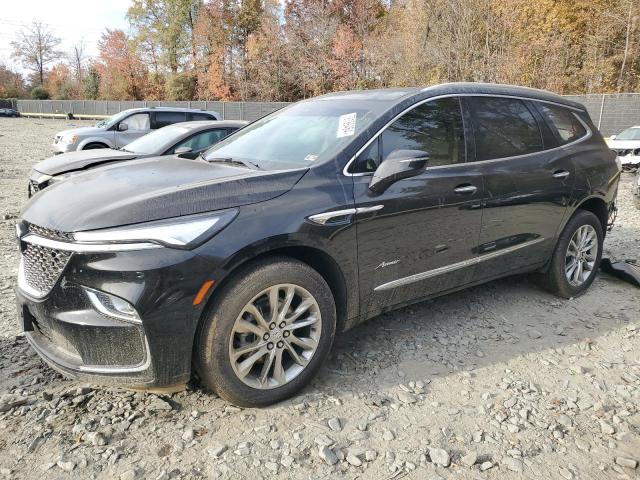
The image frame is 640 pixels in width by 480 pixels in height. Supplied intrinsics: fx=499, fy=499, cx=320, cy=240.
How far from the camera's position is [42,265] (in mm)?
2557

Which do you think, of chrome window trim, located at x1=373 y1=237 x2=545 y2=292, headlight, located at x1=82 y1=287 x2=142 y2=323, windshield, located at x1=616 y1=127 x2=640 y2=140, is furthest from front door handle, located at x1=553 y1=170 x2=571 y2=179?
windshield, located at x1=616 y1=127 x2=640 y2=140

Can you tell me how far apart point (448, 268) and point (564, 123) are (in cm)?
198

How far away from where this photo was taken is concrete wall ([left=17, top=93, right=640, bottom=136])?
2070 centimetres

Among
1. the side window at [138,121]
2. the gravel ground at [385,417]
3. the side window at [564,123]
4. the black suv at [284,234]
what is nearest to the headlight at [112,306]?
the black suv at [284,234]

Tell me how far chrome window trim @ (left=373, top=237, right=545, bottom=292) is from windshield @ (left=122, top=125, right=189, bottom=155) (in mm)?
5216

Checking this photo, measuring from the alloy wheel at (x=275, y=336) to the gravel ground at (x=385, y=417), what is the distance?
199 millimetres

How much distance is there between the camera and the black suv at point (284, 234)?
2396 mm

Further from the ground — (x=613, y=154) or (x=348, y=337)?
(x=613, y=154)

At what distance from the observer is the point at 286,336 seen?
9.14 feet

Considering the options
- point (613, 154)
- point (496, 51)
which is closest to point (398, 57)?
point (496, 51)

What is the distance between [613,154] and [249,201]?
3.94 meters

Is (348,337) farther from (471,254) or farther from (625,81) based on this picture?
(625,81)

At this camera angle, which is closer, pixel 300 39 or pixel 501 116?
pixel 501 116

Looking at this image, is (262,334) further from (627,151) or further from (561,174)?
(627,151)
